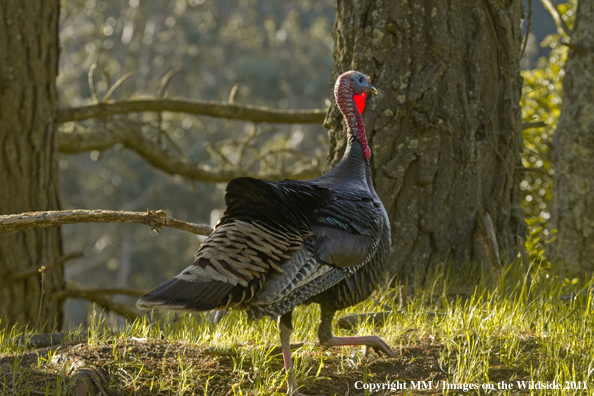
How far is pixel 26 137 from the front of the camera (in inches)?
239

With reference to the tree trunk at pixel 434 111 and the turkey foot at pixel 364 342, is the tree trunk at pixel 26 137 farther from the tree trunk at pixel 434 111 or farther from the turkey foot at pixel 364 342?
the turkey foot at pixel 364 342

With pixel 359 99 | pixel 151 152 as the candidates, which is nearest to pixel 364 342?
pixel 359 99

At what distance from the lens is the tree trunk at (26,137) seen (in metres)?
5.95

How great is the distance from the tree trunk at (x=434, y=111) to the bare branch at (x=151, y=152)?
2.89 meters

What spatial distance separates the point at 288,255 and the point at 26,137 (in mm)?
4026

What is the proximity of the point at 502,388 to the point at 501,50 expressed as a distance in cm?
290

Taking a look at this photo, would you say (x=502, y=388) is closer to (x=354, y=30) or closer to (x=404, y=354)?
(x=404, y=354)

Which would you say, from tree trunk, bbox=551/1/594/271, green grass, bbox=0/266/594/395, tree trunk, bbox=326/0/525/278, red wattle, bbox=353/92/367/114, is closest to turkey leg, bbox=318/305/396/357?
green grass, bbox=0/266/594/395

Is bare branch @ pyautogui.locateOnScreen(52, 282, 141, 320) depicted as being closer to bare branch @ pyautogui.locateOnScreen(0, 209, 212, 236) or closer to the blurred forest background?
bare branch @ pyautogui.locateOnScreen(0, 209, 212, 236)

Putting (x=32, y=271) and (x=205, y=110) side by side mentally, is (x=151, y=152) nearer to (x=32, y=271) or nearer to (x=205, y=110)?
(x=205, y=110)

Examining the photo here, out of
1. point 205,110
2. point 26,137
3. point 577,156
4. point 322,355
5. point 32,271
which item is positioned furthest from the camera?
point 205,110

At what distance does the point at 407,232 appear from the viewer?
16.1 feet

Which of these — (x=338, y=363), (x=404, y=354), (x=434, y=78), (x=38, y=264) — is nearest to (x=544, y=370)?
(x=404, y=354)

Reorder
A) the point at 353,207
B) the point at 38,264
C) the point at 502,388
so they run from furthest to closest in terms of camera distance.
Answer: the point at 38,264, the point at 353,207, the point at 502,388
